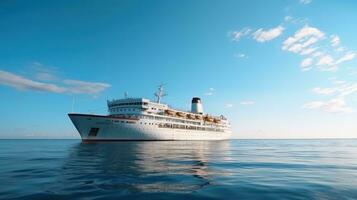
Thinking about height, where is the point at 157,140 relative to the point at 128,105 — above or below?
below

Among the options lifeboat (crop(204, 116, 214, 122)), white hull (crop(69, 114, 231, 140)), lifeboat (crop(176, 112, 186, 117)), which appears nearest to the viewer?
white hull (crop(69, 114, 231, 140))

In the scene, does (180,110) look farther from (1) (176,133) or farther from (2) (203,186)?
(2) (203,186)

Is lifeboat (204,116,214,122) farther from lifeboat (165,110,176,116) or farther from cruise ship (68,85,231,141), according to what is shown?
lifeboat (165,110,176,116)

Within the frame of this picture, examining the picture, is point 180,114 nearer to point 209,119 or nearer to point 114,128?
point 209,119

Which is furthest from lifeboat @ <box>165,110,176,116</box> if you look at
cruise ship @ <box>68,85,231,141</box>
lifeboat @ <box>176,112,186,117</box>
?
lifeboat @ <box>176,112,186,117</box>

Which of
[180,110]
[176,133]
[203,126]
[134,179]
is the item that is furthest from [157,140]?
[134,179]

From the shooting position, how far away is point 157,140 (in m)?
69.0

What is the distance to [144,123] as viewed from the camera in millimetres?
65500

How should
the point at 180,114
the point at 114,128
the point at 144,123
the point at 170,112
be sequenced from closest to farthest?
the point at 114,128, the point at 144,123, the point at 170,112, the point at 180,114

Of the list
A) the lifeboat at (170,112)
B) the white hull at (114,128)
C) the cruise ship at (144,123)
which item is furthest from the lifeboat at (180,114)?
the white hull at (114,128)

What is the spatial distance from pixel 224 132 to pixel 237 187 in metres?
99.1

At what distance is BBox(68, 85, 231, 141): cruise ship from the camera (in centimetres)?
5825

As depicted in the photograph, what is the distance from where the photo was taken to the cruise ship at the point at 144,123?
58.2 meters

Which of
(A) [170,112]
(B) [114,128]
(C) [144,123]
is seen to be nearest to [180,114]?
(A) [170,112]
